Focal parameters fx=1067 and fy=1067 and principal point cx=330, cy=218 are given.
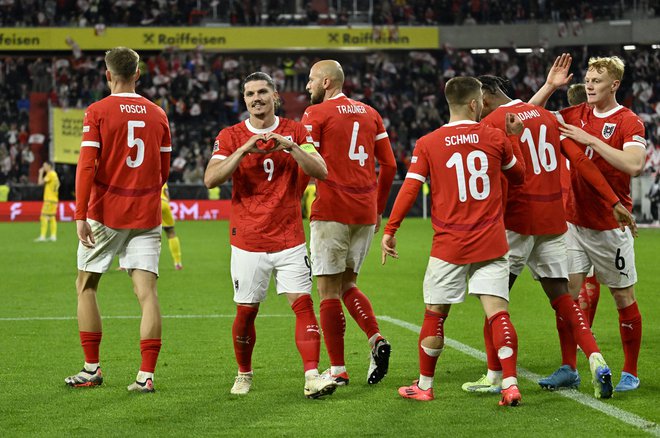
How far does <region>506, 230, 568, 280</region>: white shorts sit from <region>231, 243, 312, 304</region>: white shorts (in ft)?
4.50

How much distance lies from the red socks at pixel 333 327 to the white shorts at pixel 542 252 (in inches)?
50.5

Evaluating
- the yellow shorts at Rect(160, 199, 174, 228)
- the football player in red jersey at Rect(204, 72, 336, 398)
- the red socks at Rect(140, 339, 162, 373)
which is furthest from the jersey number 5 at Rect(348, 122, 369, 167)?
the yellow shorts at Rect(160, 199, 174, 228)

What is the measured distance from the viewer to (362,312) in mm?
7875

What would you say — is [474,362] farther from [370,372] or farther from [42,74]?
[42,74]

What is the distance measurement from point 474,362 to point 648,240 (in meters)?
17.3

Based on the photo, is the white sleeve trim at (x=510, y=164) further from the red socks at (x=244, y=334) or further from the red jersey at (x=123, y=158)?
the red jersey at (x=123, y=158)

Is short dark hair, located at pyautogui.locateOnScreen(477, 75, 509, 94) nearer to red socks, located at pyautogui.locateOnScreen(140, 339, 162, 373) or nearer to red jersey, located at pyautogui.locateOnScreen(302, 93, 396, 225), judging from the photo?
red jersey, located at pyautogui.locateOnScreen(302, 93, 396, 225)

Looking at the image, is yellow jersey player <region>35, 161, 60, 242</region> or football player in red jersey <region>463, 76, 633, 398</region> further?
yellow jersey player <region>35, 161, 60, 242</region>

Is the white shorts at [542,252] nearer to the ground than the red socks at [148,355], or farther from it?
farther from it

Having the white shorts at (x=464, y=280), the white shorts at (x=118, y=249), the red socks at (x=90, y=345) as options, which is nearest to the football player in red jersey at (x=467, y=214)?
the white shorts at (x=464, y=280)

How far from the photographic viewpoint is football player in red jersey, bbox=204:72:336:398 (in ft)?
22.5

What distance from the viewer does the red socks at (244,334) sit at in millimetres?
7059

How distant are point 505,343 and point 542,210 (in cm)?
106

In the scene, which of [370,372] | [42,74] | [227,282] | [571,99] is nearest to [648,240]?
→ [227,282]
